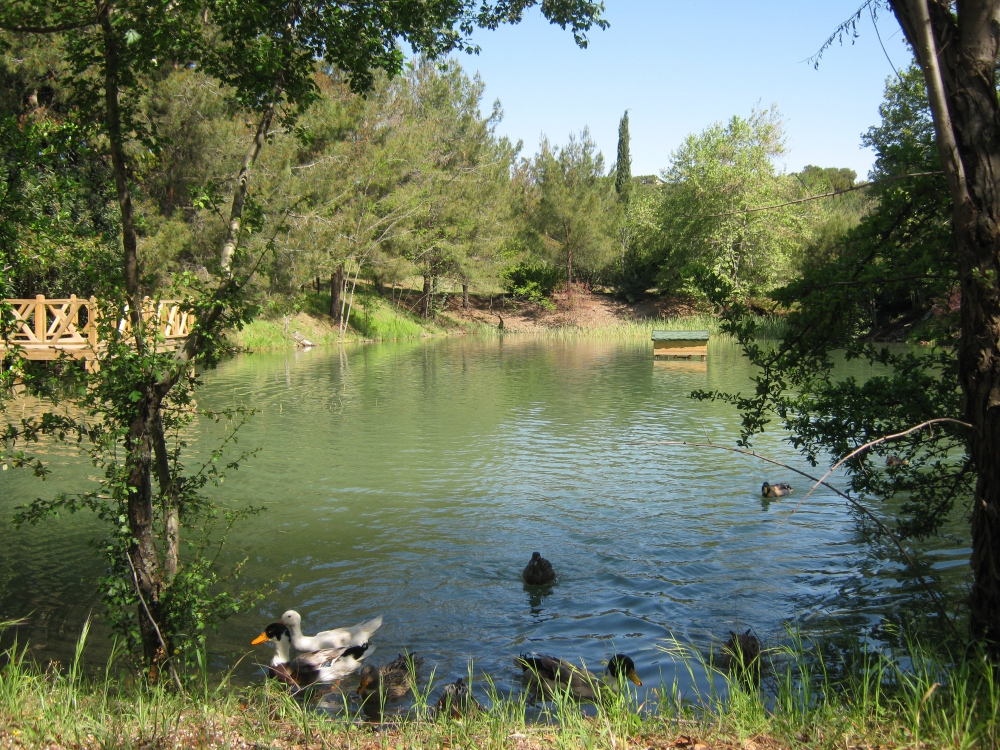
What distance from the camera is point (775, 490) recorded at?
10109 mm

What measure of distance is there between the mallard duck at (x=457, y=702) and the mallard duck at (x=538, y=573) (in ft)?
6.74

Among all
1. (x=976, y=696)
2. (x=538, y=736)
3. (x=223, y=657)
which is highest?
(x=976, y=696)

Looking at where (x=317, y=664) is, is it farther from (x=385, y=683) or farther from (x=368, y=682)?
(x=385, y=683)

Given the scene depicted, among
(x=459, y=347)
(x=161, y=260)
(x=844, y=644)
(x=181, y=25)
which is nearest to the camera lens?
(x=181, y=25)

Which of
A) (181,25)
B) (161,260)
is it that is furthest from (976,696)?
(161,260)

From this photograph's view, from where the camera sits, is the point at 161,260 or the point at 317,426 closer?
the point at 317,426

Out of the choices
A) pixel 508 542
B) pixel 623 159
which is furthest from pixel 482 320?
pixel 508 542

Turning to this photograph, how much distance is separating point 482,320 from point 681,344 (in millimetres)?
25954

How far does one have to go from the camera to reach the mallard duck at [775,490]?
33.2 feet

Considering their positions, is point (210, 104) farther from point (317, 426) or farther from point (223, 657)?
point (223, 657)

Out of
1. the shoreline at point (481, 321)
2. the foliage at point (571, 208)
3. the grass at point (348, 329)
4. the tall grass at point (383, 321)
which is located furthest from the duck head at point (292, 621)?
the foliage at point (571, 208)

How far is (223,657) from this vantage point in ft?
19.4

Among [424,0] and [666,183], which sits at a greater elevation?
[666,183]

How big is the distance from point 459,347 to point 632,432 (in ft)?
72.1
